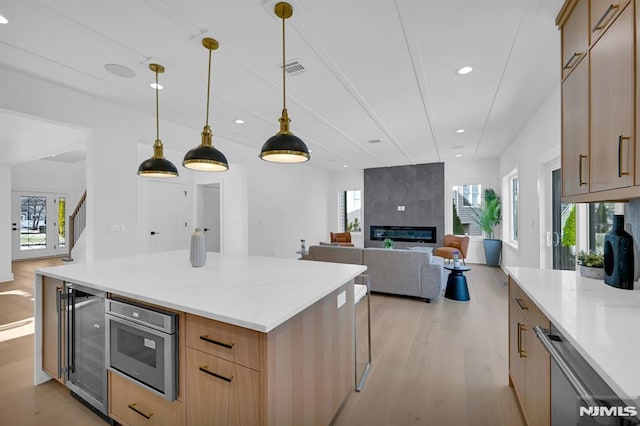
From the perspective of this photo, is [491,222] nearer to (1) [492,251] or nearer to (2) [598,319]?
(1) [492,251]

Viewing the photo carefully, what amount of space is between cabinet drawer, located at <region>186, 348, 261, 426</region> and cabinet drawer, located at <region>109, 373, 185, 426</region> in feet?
0.45

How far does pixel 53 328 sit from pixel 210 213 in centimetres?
529

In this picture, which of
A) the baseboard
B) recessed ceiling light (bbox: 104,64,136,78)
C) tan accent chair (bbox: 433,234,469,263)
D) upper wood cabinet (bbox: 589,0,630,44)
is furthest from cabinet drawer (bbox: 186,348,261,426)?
the baseboard

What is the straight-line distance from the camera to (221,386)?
1.28 metres

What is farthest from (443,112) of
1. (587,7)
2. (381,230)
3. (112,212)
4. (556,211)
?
(381,230)

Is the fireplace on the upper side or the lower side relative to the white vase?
lower

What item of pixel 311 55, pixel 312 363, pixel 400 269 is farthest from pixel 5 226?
pixel 400 269

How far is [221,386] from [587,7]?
2.68 m

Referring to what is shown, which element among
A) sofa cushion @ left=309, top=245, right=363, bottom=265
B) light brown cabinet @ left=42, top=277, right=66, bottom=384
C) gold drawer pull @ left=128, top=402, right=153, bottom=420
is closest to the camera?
gold drawer pull @ left=128, top=402, right=153, bottom=420

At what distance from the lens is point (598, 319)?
3.71 feet

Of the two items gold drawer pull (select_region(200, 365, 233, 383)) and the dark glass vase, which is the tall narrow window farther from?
gold drawer pull (select_region(200, 365, 233, 383))

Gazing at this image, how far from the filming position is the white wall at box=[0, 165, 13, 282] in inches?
217

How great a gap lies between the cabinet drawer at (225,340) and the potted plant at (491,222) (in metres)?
7.10

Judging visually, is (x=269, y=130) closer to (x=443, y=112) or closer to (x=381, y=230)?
(x=443, y=112)
